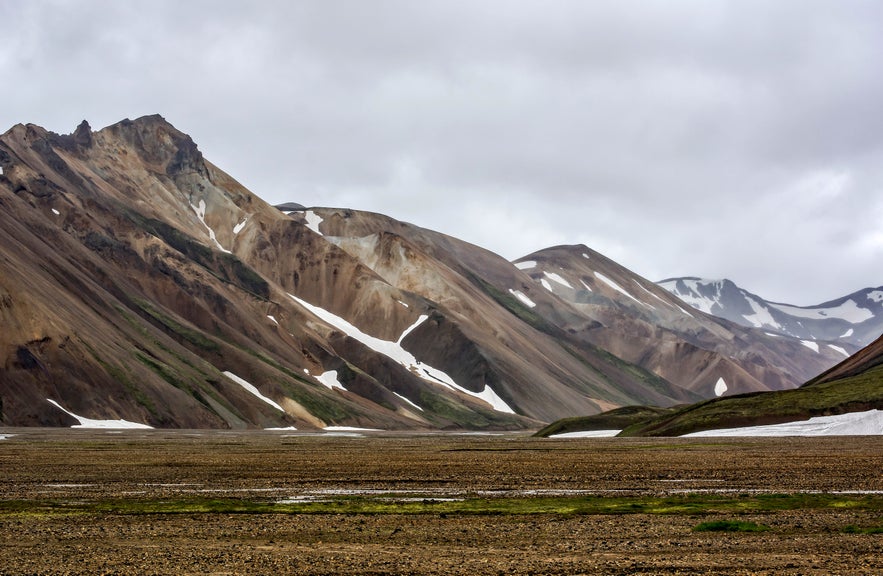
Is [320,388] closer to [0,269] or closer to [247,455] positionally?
[0,269]

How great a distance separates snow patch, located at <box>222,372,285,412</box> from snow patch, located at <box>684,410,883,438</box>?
8274 cm

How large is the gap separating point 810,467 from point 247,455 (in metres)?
30.5

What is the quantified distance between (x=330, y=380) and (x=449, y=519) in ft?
555

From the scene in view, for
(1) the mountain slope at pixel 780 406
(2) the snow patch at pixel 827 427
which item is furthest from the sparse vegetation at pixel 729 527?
(1) the mountain slope at pixel 780 406

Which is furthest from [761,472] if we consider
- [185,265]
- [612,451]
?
[185,265]

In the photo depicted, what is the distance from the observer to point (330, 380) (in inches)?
7638

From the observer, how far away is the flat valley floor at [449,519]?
64.3 ft

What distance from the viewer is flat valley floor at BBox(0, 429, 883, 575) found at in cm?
1959

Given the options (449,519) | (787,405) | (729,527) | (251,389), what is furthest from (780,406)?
(251,389)

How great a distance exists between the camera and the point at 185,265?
193875 millimetres

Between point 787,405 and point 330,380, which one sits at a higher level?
point 330,380

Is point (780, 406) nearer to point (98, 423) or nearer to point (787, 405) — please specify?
point (787, 405)

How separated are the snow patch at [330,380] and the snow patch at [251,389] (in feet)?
77.9

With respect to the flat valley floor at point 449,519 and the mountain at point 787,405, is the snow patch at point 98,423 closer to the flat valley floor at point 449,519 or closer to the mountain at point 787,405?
the mountain at point 787,405
